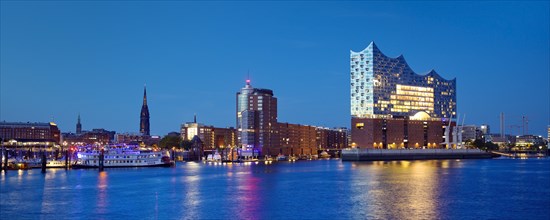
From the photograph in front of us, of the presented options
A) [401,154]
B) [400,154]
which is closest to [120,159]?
[400,154]

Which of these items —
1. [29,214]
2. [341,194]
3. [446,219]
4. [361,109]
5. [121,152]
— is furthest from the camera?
[361,109]

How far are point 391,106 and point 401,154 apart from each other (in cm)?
1585

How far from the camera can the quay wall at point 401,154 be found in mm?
163375

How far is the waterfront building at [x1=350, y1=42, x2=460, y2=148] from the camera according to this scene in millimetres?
171125

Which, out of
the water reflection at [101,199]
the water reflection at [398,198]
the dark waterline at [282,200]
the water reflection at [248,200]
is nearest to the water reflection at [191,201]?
the dark waterline at [282,200]

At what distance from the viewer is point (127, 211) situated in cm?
4812

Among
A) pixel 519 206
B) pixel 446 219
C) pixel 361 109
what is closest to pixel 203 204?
pixel 446 219

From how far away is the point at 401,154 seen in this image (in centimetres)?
16750

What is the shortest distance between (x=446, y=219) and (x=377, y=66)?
13548cm

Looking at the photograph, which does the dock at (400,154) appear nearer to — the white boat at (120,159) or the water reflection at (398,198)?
the white boat at (120,159)

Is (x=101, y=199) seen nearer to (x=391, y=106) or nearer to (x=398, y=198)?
(x=398, y=198)

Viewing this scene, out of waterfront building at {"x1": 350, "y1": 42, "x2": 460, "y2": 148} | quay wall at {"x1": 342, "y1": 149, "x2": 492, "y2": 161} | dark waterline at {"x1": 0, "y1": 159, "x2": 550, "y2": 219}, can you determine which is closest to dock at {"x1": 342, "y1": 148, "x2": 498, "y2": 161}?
quay wall at {"x1": 342, "y1": 149, "x2": 492, "y2": 161}

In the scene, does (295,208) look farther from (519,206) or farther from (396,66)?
(396,66)

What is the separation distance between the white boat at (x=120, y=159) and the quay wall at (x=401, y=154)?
5469 cm
